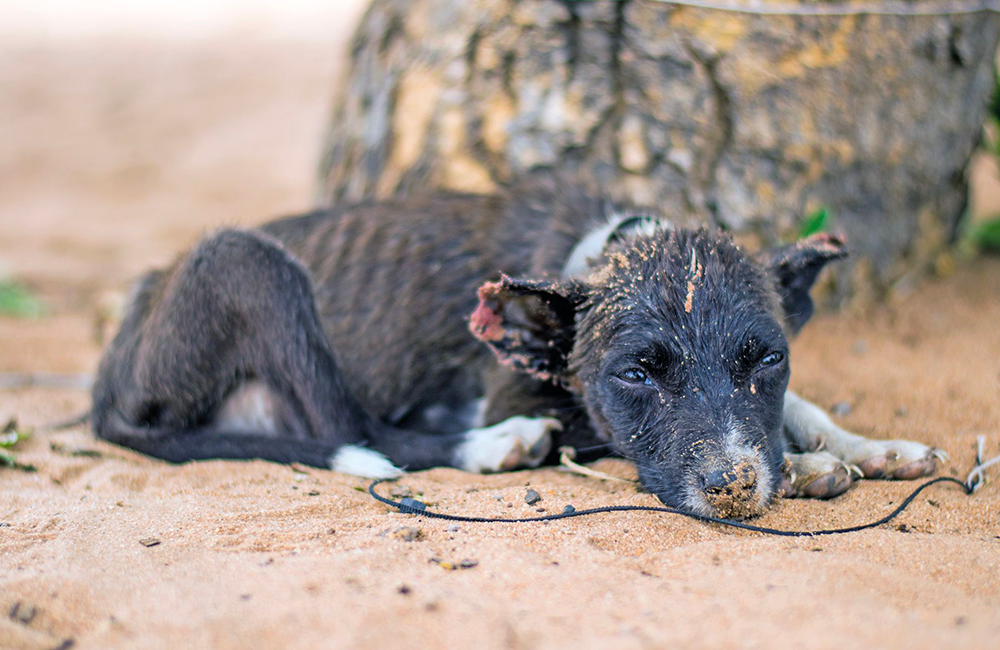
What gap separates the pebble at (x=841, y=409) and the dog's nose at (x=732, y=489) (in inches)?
57.4

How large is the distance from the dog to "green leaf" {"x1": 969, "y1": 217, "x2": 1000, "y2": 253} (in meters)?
3.36

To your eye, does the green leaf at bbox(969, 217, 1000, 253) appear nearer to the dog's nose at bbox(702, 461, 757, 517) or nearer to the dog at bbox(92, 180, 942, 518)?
the dog at bbox(92, 180, 942, 518)

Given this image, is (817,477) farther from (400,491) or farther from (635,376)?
(400,491)

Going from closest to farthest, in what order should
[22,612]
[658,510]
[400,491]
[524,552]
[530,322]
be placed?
[22,612]
[524,552]
[658,510]
[400,491]
[530,322]

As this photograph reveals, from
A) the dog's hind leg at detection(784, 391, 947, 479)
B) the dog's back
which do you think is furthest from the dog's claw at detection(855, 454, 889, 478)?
the dog's back

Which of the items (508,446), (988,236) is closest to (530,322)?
(508,446)

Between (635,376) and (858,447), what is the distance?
1034 millimetres

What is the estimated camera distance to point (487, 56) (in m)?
5.48

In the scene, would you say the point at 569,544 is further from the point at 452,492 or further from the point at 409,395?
the point at 409,395

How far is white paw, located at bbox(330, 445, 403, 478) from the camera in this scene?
3.78m

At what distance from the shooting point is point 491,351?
14.5 ft

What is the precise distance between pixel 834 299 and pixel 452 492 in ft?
11.6

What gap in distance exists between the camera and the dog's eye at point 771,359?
3.33 meters

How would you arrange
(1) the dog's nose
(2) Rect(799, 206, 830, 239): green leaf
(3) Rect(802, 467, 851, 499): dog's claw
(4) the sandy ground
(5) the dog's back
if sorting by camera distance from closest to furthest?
(4) the sandy ground < (1) the dog's nose < (3) Rect(802, 467, 851, 499): dog's claw < (5) the dog's back < (2) Rect(799, 206, 830, 239): green leaf
